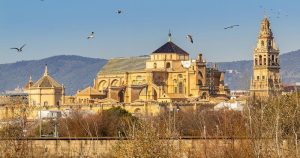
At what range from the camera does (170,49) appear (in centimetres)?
14525

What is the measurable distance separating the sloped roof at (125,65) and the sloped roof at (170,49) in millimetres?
3118

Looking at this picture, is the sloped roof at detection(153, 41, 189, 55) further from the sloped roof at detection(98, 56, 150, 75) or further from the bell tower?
the bell tower

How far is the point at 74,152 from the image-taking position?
56375mm

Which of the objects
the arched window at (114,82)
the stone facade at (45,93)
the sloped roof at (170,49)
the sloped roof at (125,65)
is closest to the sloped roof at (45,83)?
the stone facade at (45,93)

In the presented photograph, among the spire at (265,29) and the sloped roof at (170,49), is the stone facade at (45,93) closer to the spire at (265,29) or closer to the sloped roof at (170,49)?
the sloped roof at (170,49)

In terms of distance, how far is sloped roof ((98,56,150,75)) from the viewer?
148062 mm

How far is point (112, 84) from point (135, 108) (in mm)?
22515

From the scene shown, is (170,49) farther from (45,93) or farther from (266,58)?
(45,93)

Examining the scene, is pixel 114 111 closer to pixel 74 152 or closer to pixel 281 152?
pixel 74 152

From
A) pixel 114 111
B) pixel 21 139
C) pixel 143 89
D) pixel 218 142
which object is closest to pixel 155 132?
pixel 218 142

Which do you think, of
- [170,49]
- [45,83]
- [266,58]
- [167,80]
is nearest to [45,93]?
[45,83]

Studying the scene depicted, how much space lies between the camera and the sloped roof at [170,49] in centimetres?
14462

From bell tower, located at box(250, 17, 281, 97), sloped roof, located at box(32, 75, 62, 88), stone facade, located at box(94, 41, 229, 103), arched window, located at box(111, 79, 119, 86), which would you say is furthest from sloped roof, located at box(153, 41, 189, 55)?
sloped roof, located at box(32, 75, 62, 88)

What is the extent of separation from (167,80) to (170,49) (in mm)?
6158
